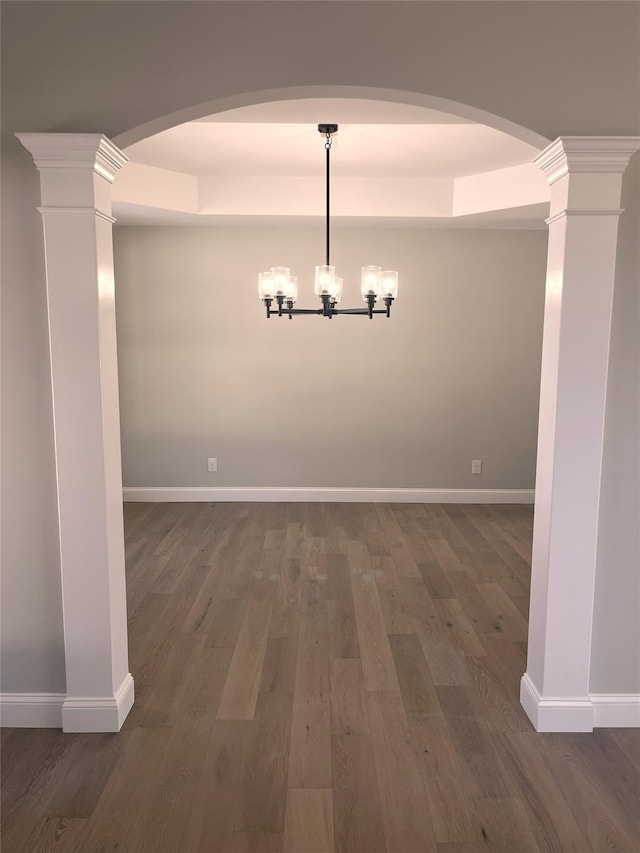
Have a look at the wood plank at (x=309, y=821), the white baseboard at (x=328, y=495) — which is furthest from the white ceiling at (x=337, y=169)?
the wood plank at (x=309, y=821)

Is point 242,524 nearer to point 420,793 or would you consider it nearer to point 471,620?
point 471,620

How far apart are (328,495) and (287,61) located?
4044 millimetres

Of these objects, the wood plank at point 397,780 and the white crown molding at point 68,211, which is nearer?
the wood plank at point 397,780

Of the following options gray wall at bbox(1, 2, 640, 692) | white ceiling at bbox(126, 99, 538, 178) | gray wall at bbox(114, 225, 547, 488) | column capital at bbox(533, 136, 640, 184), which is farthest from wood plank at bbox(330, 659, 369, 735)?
gray wall at bbox(114, 225, 547, 488)

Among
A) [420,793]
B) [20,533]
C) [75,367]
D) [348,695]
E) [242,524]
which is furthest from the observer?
[242,524]

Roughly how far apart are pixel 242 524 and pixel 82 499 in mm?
2807

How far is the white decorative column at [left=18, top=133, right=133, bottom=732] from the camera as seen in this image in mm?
2170

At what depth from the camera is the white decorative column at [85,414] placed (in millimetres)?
2170

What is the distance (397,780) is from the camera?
7.16 ft

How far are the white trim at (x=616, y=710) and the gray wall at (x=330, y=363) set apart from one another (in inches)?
128

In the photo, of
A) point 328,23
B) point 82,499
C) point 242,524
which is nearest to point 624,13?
point 328,23

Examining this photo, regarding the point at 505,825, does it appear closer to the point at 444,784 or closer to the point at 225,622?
the point at 444,784

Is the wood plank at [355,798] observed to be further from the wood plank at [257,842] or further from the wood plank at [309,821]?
the wood plank at [257,842]

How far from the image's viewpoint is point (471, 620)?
135 inches
